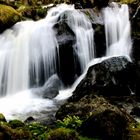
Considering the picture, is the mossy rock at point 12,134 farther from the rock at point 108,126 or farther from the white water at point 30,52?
the white water at point 30,52

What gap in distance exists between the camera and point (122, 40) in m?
19.9

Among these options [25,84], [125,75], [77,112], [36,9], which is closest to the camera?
[77,112]

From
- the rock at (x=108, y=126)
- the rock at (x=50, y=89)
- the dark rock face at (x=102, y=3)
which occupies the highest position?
the dark rock face at (x=102, y=3)

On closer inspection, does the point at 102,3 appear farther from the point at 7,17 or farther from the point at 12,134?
the point at 12,134

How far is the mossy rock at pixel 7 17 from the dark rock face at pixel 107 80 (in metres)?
5.52

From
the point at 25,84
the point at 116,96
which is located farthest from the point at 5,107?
the point at 116,96

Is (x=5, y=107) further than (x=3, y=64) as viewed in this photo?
No

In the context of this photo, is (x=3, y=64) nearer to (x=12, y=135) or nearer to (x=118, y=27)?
(x=118, y=27)

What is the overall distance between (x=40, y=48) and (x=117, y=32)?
3.90m

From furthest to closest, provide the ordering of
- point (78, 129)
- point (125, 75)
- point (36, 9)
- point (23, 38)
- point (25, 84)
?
1. point (36, 9)
2. point (23, 38)
3. point (25, 84)
4. point (125, 75)
5. point (78, 129)

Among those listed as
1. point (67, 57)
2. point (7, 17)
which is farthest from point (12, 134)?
point (7, 17)

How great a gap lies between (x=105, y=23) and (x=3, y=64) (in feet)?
17.8

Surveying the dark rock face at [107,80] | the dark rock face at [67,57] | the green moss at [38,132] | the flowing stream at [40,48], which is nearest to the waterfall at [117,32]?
the flowing stream at [40,48]

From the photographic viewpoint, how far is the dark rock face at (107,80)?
16094 millimetres
